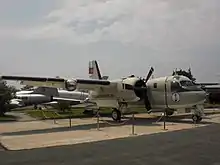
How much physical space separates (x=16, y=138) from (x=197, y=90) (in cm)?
1213

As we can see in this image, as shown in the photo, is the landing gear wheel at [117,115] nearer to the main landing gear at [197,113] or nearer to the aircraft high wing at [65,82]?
the aircraft high wing at [65,82]

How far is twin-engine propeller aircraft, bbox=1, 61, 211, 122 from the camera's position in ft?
72.2

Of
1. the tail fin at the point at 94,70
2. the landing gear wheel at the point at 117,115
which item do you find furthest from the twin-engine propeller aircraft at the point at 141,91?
the tail fin at the point at 94,70

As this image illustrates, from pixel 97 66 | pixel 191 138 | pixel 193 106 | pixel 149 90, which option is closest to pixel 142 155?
pixel 191 138

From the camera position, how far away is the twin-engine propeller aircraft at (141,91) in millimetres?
22000

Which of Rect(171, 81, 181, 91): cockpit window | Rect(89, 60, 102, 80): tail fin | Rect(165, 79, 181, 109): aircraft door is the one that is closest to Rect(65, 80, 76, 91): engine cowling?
Rect(165, 79, 181, 109): aircraft door

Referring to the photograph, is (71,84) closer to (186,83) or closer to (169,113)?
(186,83)

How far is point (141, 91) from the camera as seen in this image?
24.1m

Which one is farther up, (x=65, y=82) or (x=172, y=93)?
(x=65, y=82)

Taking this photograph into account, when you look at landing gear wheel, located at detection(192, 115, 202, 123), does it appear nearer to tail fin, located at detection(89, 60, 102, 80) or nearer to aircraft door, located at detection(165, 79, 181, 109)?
aircraft door, located at detection(165, 79, 181, 109)

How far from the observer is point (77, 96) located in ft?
163

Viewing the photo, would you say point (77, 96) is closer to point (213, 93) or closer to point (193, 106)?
point (213, 93)

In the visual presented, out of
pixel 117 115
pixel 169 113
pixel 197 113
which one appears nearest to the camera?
pixel 197 113

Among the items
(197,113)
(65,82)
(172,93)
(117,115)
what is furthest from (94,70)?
(197,113)
